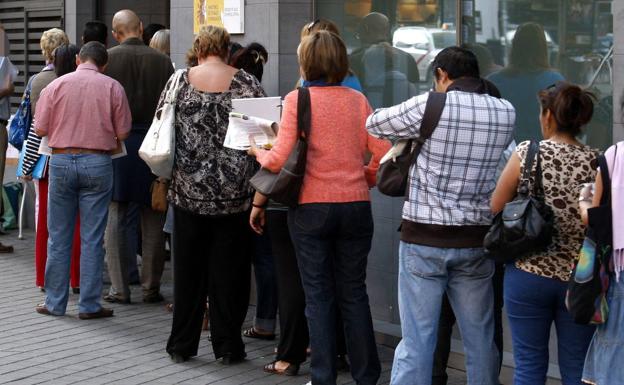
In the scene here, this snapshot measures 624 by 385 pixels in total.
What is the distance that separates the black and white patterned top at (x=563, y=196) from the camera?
17.2ft

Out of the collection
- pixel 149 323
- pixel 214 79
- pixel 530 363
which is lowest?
pixel 149 323

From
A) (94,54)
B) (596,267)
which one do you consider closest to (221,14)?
(94,54)

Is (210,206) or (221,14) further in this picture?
(221,14)

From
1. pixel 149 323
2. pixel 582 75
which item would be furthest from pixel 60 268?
pixel 582 75

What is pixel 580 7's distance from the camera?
6.77 m

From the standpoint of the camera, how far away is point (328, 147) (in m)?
6.20

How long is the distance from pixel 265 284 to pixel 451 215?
256cm

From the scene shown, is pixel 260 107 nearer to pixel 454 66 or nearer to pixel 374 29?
pixel 454 66

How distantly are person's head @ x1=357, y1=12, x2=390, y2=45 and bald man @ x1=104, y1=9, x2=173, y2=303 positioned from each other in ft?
5.70

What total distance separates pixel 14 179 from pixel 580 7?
26.9 feet

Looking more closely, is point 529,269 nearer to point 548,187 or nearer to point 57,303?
point 548,187

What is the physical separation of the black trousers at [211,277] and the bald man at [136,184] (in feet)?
6.19

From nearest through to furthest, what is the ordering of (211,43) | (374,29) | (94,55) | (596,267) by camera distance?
(596,267) → (211,43) → (374,29) → (94,55)

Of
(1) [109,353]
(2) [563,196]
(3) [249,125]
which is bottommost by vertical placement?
(1) [109,353]
